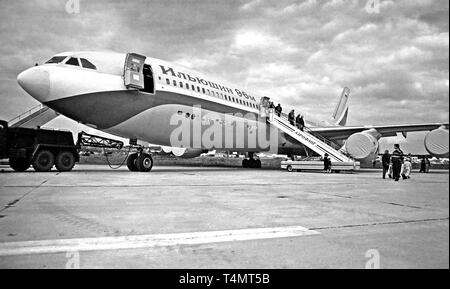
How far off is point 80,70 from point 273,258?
39.2ft

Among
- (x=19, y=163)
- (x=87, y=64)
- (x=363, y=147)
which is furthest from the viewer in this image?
(x=363, y=147)

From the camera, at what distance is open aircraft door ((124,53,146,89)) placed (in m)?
13.3

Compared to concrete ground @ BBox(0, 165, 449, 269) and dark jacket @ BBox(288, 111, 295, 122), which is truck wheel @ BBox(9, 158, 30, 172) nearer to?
concrete ground @ BBox(0, 165, 449, 269)

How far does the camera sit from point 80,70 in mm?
12672

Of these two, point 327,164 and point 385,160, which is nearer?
point 385,160

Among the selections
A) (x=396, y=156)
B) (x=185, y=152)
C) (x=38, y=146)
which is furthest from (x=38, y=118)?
(x=396, y=156)

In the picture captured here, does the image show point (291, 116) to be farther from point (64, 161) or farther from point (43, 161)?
point (43, 161)

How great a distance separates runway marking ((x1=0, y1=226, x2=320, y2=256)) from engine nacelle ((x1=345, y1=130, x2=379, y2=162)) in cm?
1523

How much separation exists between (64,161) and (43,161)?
0.80 metres

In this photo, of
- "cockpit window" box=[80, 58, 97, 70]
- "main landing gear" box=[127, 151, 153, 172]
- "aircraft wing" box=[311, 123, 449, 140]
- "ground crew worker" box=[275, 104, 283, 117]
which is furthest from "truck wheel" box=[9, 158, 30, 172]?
"aircraft wing" box=[311, 123, 449, 140]

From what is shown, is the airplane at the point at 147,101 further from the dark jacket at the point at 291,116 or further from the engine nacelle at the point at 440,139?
the engine nacelle at the point at 440,139

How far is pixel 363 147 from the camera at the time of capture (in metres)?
17.9

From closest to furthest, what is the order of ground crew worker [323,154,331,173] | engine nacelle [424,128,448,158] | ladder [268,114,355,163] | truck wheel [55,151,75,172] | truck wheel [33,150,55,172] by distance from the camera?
engine nacelle [424,128,448,158]
truck wheel [33,150,55,172]
truck wheel [55,151,75,172]
ground crew worker [323,154,331,173]
ladder [268,114,355,163]
